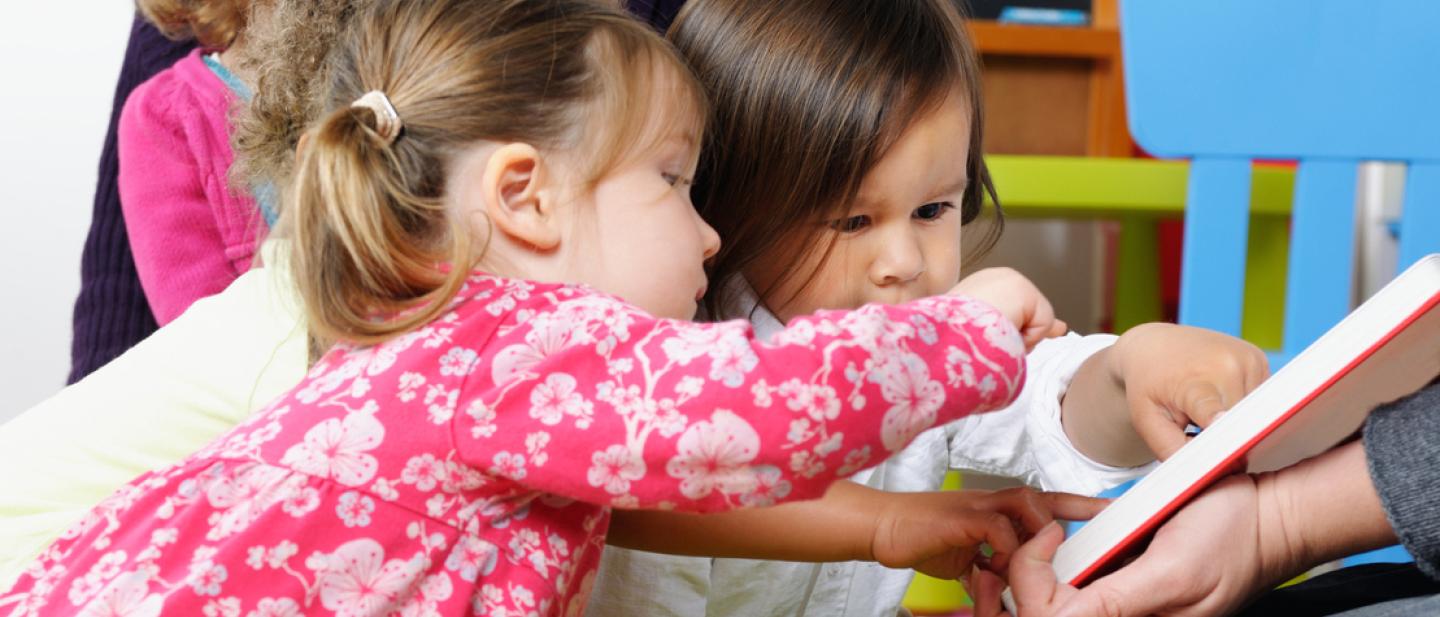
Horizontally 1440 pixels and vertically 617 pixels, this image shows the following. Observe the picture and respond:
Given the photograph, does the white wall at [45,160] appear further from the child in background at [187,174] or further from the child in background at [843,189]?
the child in background at [843,189]

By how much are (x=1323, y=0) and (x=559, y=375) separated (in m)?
1.02

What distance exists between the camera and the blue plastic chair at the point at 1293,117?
132 centimetres

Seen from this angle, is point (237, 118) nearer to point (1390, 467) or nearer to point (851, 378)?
point (851, 378)

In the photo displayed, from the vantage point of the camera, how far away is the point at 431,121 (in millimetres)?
714

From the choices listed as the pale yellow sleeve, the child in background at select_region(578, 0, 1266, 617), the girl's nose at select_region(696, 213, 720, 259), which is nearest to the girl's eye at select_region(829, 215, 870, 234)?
the child in background at select_region(578, 0, 1266, 617)

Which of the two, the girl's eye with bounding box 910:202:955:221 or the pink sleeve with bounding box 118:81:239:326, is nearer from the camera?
the girl's eye with bounding box 910:202:955:221

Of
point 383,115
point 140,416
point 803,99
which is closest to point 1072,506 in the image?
point 803,99

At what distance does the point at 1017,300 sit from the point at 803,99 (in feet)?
0.88

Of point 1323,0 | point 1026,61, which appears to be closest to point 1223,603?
point 1323,0

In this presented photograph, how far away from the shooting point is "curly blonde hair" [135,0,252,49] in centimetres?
120

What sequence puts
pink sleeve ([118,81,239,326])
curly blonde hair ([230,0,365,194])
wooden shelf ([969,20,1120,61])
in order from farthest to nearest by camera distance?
wooden shelf ([969,20,1120,61]), pink sleeve ([118,81,239,326]), curly blonde hair ([230,0,365,194])

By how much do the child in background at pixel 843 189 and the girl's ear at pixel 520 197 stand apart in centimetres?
19

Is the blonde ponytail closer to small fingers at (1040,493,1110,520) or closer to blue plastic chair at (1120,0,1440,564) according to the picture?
small fingers at (1040,493,1110,520)

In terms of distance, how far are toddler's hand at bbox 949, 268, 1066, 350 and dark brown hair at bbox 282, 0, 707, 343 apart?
0.66 feet
